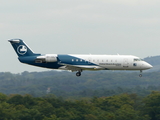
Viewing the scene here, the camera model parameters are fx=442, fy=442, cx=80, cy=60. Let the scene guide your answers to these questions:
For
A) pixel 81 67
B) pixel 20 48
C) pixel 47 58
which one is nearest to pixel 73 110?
pixel 20 48

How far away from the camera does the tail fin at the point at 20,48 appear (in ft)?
292

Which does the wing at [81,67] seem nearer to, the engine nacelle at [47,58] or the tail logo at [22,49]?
the engine nacelle at [47,58]

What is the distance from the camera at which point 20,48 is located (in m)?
89.7

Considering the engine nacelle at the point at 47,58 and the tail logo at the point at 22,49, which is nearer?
the engine nacelle at the point at 47,58

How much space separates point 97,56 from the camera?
279 ft

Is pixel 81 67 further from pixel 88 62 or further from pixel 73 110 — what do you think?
pixel 73 110

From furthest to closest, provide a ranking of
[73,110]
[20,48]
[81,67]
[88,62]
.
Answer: [73,110]
[20,48]
[81,67]
[88,62]

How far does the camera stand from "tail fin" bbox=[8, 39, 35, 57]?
8888 centimetres

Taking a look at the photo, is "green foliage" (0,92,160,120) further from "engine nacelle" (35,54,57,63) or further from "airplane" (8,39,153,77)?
"engine nacelle" (35,54,57,63)

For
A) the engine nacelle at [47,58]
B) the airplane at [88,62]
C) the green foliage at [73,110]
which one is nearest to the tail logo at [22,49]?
the airplane at [88,62]

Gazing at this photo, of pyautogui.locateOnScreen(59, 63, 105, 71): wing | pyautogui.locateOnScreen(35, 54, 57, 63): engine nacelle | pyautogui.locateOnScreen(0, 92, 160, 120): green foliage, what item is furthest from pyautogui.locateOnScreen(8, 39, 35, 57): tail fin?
pyautogui.locateOnScreen(0, 92, 160, 120): green foliage

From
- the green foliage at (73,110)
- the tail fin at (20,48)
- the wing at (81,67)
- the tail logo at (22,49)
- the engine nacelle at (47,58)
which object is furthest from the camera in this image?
the green foliage at (73,110)

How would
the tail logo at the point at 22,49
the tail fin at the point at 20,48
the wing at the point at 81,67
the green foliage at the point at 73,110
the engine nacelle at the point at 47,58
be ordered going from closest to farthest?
the wing at the point at 81,67 < the engine nacelle at the point at 47,58 < the tail fin at the point at 20,48 < the tail logo at the point at 22,49 < the green foliage at the point at 73,110

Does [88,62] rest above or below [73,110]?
above
